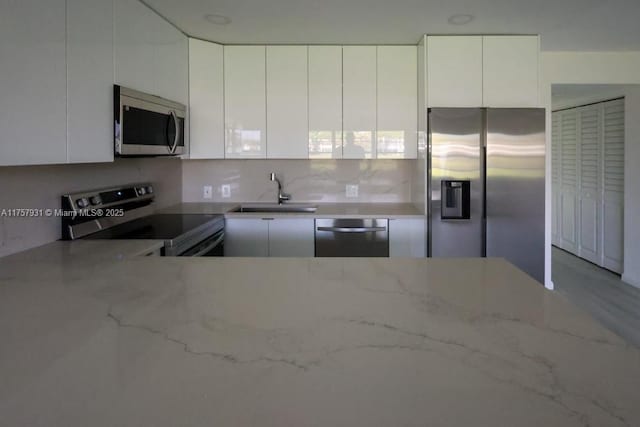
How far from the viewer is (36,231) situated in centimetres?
239

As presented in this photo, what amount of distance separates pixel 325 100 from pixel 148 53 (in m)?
1.40

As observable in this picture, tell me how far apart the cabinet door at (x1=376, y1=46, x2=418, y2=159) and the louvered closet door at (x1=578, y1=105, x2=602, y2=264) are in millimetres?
3020

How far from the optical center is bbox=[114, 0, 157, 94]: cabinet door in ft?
8.39

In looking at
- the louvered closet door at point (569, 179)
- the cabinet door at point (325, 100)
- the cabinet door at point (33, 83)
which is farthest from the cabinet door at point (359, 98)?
the louvered closet door at point (569, 179)

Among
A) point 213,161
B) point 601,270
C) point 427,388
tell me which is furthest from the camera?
point 601,270

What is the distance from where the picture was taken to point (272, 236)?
3.64 metres

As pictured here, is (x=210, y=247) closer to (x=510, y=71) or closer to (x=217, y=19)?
(x=217, y=19)

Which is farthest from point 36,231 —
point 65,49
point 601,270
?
point 601,270

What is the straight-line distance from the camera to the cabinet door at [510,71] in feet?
11.8

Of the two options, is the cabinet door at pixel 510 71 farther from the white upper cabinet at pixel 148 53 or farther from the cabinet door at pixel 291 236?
the white upper cabinet at pixel 148 53

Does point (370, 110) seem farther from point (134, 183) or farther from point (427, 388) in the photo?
point (427, 388)

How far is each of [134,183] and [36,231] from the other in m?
1.06

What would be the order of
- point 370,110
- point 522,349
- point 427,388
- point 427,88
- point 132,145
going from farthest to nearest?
point 370,110
point 427,88
point 132,145
point 522,349
point 427,388

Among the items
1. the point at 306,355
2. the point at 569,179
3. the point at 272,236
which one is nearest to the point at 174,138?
the point at 272,236
